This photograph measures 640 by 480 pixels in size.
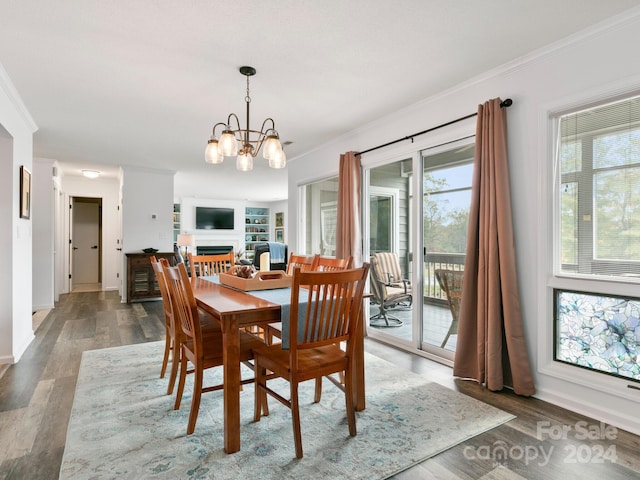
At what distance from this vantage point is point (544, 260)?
251 cm

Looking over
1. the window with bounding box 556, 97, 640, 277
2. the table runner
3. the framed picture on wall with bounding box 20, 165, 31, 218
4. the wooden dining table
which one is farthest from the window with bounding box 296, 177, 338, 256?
the framed picture on wall with bounding box 20, 165, 31, 218

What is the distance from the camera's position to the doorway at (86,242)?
875cm

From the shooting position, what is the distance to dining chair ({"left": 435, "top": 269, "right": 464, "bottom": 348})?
127 inches

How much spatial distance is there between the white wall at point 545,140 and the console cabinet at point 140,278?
5.47 metres

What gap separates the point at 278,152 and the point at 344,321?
1278mm

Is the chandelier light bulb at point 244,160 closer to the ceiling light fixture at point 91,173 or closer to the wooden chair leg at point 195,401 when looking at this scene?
the wooden chair leg at point 195,401

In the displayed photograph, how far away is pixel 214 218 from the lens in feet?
37.9

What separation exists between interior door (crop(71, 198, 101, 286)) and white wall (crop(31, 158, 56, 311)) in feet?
10.6

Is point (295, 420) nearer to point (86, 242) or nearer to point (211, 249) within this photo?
point (86, 242)

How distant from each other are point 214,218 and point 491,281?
10018 millimetres

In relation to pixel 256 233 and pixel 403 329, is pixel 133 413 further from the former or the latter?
pixel 256 233

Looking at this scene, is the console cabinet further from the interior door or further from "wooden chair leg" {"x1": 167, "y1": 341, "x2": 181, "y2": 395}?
"wooden chair leg" {"x1": 167, "y1": 341, "x2": 181, "y2": 395}

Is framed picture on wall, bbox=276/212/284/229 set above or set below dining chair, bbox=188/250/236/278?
above

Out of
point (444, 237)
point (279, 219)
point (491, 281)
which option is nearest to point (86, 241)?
point (279, 219)
